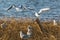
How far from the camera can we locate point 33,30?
846 cm

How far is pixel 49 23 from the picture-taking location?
908 centimetres

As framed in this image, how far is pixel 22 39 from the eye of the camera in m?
8.05

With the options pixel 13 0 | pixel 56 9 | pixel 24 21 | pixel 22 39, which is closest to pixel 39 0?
pixel 13 0

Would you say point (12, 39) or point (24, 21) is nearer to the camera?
point (12, 39)

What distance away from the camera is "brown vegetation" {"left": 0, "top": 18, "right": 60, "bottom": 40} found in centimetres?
810

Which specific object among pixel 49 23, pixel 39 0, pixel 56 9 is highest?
pixel 49 23

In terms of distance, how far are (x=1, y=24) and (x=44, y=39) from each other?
55.2 inches

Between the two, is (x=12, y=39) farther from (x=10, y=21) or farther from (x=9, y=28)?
(x=10, y=21)

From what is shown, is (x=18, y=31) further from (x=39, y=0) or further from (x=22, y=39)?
(x=39, y=0)

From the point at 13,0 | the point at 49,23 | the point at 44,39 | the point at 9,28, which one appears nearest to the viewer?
the point at 44,39

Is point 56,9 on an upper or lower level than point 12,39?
lower

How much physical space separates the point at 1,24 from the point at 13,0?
8.98 meters

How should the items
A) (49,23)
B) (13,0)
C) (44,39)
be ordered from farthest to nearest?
(13,0)
(49,23)
(44,39)

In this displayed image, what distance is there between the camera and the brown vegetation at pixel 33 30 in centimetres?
810
